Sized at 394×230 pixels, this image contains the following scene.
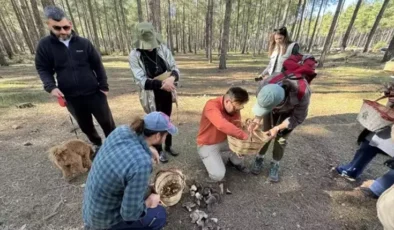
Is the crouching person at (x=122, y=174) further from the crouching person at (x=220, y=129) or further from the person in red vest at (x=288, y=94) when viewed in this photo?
the person in red vest at (x=288, y=94)

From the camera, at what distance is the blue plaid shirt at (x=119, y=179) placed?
1.63 m

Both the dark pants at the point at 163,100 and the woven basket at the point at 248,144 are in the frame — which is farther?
the dark pants at the point at 163,100

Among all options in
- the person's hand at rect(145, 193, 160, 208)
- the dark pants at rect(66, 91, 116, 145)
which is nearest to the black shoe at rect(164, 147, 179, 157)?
the dark pants at rect(66, 91, 116, 145)

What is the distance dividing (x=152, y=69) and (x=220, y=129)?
138 centimetres

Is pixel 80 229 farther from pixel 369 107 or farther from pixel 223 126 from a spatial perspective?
pixel 369 107

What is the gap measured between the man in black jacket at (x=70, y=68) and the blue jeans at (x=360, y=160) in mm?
3914

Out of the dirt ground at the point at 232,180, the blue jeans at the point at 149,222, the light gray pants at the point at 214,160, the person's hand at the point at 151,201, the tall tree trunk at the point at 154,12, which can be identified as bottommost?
the dirt ground at the point at 232,180

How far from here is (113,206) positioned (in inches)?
73.5

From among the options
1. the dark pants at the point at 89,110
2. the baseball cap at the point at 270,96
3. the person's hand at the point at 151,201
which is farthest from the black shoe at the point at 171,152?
→ the baseball cap at the point at 270,96

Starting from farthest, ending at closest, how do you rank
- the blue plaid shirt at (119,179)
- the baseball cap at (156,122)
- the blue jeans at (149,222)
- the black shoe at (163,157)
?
the black shoe at (163,157) < the blue jeans at (149,222) < the baseball cap at (156,122) < the blue plaid shirt at (119,179)

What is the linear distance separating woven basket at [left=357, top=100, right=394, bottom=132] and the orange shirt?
64.2 inches

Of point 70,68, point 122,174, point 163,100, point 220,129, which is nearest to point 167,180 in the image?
point 220,129

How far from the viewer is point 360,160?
3295mm

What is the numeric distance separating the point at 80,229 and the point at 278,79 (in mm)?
2957
